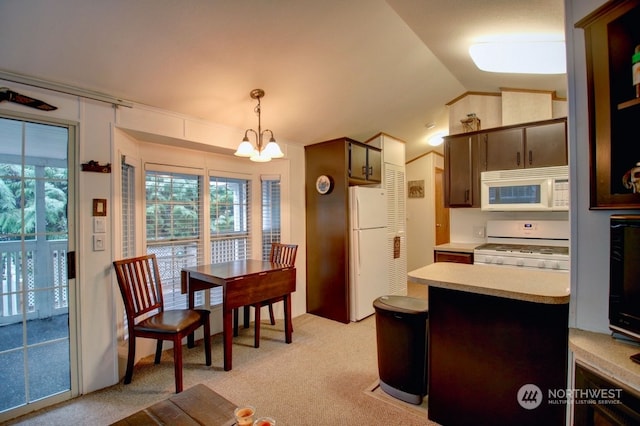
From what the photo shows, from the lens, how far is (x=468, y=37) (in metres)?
2.35

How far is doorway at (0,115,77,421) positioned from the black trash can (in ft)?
7.64

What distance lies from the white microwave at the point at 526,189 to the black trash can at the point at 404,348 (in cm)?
191

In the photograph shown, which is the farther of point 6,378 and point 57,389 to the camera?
point 57,389

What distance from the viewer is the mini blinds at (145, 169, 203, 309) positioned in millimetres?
2982

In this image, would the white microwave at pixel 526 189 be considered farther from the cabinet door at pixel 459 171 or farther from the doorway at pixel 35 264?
the doorway at pixel 35 264

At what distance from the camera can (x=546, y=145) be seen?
319cm

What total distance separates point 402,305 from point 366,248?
5.30 feet

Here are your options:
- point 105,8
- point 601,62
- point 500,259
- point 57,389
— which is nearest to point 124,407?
point 57,389

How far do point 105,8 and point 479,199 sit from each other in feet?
12.6

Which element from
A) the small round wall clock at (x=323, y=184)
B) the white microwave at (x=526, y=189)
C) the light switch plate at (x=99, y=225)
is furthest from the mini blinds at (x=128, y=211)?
the white microwave at (x=526, y=189)

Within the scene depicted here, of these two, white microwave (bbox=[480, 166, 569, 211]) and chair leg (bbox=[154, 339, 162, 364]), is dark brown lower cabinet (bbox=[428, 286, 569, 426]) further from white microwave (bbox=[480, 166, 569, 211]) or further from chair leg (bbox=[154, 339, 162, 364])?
chair leg (bbox=[154, 339, 162, 364])

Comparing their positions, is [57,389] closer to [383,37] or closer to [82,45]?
[82,45]

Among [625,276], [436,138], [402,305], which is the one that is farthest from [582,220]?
[436,138]
